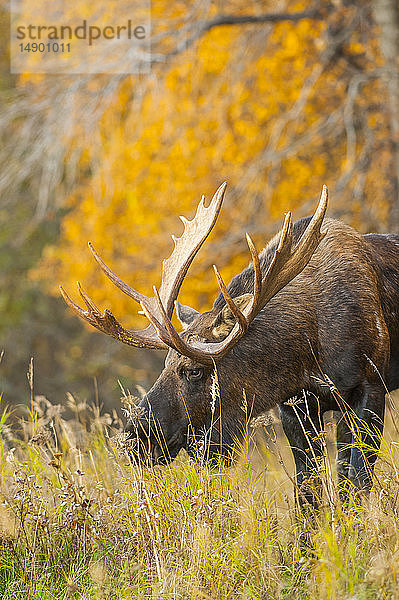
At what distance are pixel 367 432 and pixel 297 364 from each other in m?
0.50

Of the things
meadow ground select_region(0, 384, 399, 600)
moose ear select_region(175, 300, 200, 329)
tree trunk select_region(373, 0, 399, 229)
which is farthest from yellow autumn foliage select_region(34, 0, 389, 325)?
meadow ground select_region(0, 384, 399, 600)

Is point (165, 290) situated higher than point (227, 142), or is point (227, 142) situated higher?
point (165, 290)

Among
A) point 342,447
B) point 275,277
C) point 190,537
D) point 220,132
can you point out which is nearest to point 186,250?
point 275,277

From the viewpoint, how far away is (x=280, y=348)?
4723 millimetres

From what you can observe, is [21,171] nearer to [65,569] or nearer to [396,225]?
[396,225]

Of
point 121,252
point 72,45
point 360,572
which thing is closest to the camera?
point 360,572

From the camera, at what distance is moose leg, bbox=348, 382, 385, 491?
14.5 ft

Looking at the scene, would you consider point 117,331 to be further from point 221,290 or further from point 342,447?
point 342,447

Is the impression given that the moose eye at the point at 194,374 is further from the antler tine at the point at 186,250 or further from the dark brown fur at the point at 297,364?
the antler tine at the point at 186,250

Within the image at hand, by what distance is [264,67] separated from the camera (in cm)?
1266

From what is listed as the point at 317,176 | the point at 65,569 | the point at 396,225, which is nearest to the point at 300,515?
the point at 65,569

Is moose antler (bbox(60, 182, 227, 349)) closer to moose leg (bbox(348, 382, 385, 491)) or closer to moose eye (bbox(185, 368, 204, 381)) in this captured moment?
moose eye (bbox(185, 368, 204, 381))

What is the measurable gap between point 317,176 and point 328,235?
27.1 ft

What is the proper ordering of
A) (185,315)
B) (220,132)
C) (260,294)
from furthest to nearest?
(220,132), (185,315), (260,294)
